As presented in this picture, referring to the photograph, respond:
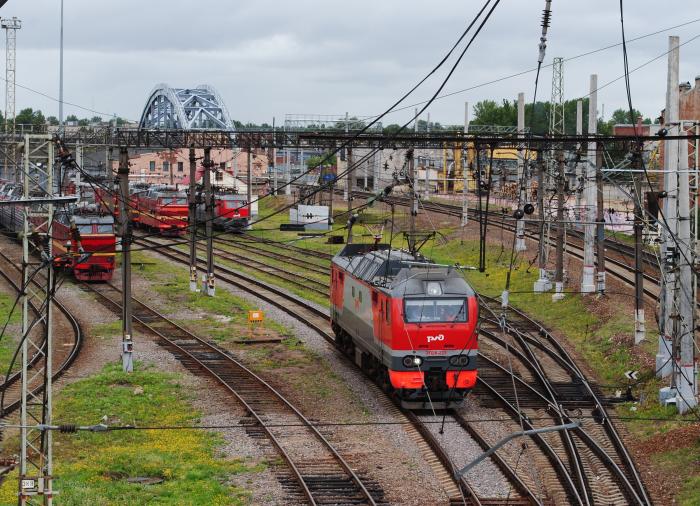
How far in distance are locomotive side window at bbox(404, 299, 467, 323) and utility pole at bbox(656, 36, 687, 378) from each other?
181 inches

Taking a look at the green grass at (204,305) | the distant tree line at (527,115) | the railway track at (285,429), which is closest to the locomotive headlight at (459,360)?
the railway track at (285,429)

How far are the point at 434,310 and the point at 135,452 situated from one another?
23.3 feet

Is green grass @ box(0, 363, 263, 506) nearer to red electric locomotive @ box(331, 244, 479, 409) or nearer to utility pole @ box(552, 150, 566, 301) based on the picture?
red electric locomotive @ box(331, 244, 479, 409)

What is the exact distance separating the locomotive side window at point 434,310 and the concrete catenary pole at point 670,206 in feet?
15.2

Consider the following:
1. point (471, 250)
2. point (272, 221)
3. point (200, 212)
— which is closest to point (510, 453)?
point (471, 250)

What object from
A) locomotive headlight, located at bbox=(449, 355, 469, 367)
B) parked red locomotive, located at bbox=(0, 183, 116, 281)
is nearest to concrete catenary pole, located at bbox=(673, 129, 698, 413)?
locomotive headlight, located at bbox=(449, 355, 469, 367)

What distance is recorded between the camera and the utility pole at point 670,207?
77.6 ft

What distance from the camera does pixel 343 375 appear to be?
28266 mm

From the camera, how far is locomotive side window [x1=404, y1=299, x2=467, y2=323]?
23562 millimetres

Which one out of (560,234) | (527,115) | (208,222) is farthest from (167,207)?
(527,115)

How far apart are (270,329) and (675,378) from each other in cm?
1495

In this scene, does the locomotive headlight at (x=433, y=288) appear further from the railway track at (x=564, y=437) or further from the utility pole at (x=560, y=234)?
the utility pole at (x=560, y=234)

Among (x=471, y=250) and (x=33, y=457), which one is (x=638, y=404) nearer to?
(x=33, y=457)

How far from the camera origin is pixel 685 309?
23.3m
